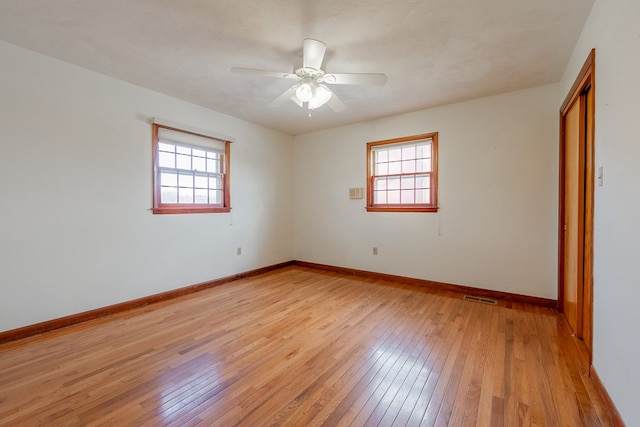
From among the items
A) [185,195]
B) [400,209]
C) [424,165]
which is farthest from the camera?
[400,209]

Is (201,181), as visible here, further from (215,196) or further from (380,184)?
(380,184)

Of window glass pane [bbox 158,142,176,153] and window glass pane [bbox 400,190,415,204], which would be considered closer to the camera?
window glass pane [bbox 158,142,176,153]

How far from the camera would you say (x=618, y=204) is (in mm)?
1536

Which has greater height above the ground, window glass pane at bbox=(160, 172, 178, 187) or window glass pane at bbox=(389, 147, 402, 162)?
window glass pane at bbox=(389, 147, 402, 162)

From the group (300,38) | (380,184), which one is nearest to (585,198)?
(380,184)

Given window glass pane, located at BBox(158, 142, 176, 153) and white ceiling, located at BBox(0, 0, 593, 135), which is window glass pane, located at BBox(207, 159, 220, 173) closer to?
window glass pane, located at BBox(158, 142, 176, 153)

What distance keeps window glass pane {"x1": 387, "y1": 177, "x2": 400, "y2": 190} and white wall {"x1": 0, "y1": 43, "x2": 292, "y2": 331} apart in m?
2.83

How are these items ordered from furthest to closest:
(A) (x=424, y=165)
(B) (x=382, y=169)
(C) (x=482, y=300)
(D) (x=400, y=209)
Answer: (B) (x=382, y=169) → (D) (x=400, y=209) → (A) (x=424, y=165) → (C) (x=482, y=300)

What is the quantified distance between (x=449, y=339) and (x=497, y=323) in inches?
28.2

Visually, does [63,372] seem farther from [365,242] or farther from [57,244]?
[365,242]

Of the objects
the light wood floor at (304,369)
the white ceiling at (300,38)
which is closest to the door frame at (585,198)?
the light wood floor at (304,369)

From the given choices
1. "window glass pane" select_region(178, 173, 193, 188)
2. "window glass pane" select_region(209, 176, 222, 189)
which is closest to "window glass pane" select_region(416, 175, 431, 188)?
"window glass pane" select_region(209, 176, 222, 189)

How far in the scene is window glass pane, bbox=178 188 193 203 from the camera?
3.77m

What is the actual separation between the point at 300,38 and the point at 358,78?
0.59 metres
